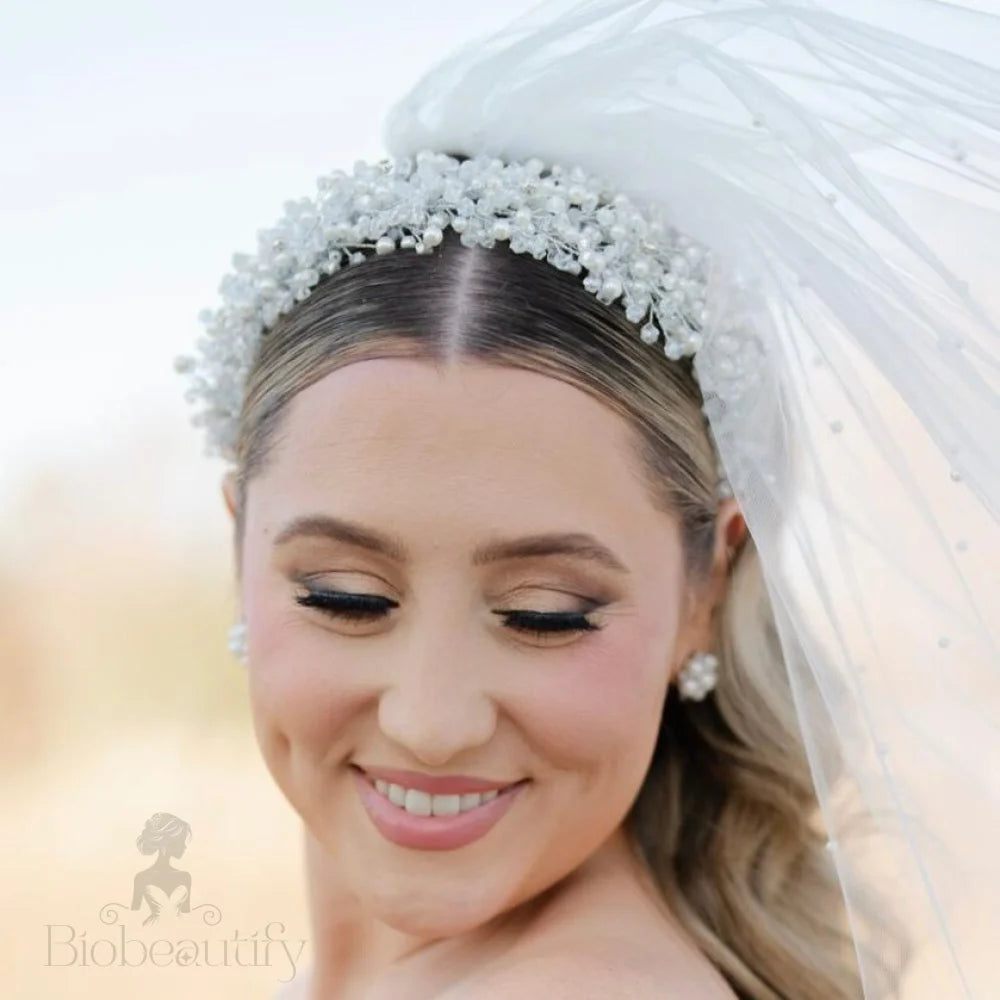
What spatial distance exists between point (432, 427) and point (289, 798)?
1.72ft

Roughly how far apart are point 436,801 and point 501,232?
673 mm

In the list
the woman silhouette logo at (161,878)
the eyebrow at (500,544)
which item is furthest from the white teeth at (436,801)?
the woman silhouette logo at (161,878)

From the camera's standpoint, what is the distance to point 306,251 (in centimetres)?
168

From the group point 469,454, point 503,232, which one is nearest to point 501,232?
point 503,232

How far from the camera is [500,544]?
1.44 metres

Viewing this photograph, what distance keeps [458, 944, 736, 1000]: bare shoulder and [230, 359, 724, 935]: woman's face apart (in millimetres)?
96

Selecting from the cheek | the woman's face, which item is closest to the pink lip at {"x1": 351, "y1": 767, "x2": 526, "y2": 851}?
the woman's face

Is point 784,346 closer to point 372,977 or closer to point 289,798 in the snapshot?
point 289,798

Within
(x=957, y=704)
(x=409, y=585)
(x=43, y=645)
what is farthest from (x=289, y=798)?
(x=43, y=645)

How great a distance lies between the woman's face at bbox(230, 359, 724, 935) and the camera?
145 centimetres

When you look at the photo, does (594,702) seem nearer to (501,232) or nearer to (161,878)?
(501,232)

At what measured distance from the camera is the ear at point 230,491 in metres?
1.87

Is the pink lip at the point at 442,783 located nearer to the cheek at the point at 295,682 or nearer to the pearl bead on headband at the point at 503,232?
the cheek at the point at 295,682

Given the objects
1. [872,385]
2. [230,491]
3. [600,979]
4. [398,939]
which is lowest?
[600,979]
